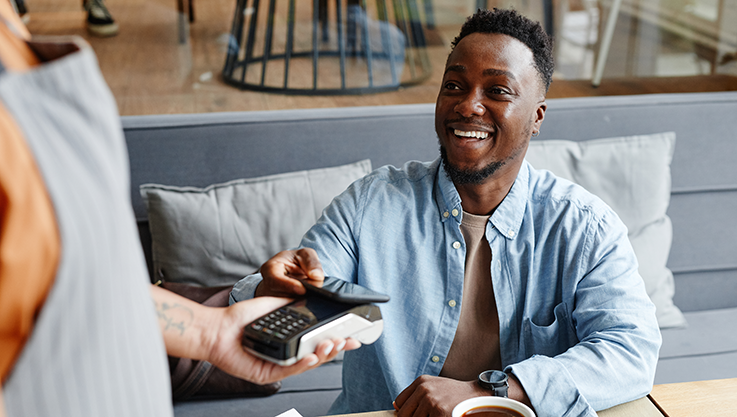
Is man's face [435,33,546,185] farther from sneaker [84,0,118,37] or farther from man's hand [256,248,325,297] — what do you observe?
sneaker [84,0,118,37]

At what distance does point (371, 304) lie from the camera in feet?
2.65

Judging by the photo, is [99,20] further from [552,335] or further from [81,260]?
[81,260]

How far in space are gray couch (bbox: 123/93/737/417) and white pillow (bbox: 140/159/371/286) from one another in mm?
99

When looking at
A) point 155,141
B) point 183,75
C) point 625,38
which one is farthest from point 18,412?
point 625,38

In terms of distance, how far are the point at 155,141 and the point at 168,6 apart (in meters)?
0.61

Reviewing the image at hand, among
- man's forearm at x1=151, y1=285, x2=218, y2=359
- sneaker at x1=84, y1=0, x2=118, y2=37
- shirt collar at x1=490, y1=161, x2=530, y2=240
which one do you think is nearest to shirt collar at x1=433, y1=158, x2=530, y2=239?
shirt collar at x1=490, y1=161, x2=530, y2=240

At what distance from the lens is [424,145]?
177 cm

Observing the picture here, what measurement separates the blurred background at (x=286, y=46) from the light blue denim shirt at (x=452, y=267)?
945 mm

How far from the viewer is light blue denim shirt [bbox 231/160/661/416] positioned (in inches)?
43.4

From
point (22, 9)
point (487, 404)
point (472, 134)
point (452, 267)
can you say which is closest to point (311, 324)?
point (487, 404)

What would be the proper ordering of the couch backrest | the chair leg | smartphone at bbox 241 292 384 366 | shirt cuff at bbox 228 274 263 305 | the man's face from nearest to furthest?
smartphone at bbox 241 292 384 366
shirt cuff at bbox 228 274 263 305
the man's face
the couch backrest
the chair leg

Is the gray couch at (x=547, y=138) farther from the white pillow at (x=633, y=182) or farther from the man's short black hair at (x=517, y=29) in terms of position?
the man's short black hair at (x=517, y=29)

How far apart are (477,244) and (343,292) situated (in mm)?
426

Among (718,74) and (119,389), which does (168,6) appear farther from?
(718,74)
